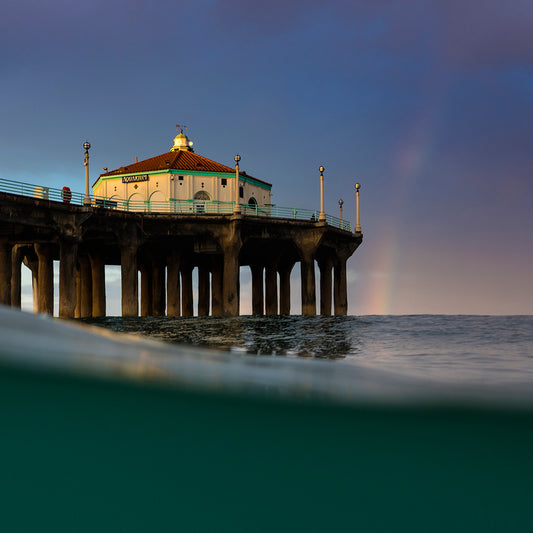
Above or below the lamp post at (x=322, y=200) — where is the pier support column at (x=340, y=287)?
below

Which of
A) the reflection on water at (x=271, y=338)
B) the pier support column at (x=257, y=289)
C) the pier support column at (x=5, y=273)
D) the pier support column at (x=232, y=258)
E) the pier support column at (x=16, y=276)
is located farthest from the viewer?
the pier support column at (x=257, y=289)

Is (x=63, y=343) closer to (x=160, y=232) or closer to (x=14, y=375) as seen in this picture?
(x=14, y=375)

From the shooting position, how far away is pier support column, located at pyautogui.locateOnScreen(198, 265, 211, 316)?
46.9 meters

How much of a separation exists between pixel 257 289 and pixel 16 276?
17607mm

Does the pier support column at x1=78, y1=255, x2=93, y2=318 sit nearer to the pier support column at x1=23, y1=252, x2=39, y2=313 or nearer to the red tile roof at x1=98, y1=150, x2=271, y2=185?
the pier support column at x1=23, y1=252, x2=39, y2=313

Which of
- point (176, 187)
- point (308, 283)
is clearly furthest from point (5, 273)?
point (308, 283)

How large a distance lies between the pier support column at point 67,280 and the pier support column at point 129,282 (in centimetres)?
346

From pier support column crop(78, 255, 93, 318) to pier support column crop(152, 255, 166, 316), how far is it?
14.6 ft

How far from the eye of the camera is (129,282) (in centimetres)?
3441

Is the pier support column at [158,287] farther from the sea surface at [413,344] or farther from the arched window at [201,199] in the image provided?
the sea surface at [413,344]

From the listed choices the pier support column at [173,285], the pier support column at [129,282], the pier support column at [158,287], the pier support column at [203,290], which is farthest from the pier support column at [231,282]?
the pier support column at [203,290]

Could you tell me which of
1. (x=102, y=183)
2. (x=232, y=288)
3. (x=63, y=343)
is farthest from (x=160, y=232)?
(x=63, y=343)

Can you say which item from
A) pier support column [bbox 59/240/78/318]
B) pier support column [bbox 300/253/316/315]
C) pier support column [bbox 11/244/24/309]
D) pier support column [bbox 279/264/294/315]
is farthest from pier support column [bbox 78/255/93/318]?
pier support column [bbox 300/253/316/315]

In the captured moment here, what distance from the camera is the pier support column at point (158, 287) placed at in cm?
4362
